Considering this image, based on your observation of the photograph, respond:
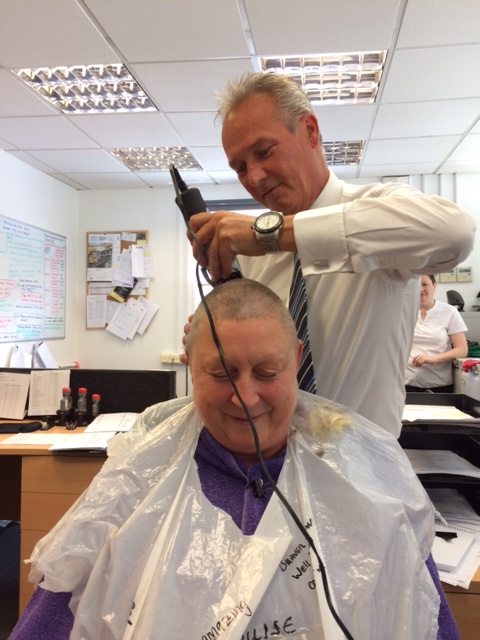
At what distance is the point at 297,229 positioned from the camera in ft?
3.00

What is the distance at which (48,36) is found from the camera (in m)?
2.32

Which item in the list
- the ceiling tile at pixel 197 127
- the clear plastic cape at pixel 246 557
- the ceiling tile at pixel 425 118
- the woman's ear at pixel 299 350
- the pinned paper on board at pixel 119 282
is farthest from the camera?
the pinned paper on board at pixel 119 282

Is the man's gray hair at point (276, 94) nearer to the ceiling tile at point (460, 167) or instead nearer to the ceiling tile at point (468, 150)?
the ceiling tile at point (468, 150)

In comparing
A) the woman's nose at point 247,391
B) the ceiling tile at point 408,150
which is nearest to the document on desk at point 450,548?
the woman's nose at point 247,391

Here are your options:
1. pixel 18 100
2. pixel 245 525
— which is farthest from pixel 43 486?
pixel 18 100

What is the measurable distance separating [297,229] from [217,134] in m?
2.83

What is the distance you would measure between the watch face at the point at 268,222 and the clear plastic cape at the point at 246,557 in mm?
472

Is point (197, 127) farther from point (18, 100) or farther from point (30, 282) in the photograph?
point (30, 282)

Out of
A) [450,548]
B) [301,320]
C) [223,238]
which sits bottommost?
[450,548]

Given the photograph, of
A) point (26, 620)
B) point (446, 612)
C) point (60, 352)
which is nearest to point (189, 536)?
point (26, 620)

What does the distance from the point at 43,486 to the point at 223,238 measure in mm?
1524

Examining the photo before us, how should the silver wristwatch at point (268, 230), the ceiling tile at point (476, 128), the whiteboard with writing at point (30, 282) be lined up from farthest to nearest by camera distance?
the whiteboard with writing at point (30, 282), the ceiling tile at point (476, 128), the silver wristwatch at point (268, 230)

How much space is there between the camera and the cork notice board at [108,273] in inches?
187

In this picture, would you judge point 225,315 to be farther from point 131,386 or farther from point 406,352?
point 131,386
